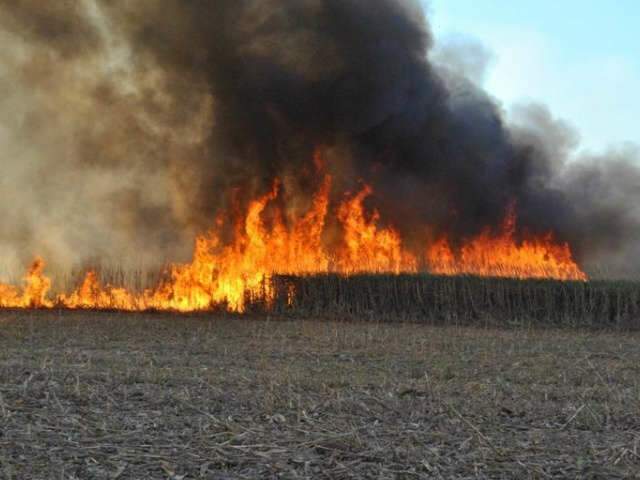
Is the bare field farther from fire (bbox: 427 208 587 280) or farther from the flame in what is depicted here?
fire (bbox: 427 208 587 280)

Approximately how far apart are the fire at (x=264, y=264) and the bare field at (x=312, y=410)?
8189 millimetres

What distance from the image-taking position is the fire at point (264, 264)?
22953mm

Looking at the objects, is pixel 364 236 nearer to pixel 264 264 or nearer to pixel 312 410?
pixel 264 264

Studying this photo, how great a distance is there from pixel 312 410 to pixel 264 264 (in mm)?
16413

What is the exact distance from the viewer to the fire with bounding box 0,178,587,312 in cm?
2295

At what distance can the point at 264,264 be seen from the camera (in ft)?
79.5

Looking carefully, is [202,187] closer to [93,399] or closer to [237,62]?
[237,62]

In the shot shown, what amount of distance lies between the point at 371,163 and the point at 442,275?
8.24 m

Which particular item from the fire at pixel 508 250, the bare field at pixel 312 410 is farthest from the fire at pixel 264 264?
the bare field at pixel 312 410

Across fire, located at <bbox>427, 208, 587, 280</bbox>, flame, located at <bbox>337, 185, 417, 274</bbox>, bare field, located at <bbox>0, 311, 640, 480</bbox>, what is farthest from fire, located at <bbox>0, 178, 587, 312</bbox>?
bare field, located at <bbox>0, 311, 640, 480</bbox>

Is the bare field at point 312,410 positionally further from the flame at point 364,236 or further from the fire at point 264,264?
the flame at point 364,236

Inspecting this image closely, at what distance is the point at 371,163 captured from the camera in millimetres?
28812

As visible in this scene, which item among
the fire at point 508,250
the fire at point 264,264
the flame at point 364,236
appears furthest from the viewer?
the fire at point 508,250

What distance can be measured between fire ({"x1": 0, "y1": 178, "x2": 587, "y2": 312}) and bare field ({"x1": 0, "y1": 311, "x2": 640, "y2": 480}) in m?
8.19
